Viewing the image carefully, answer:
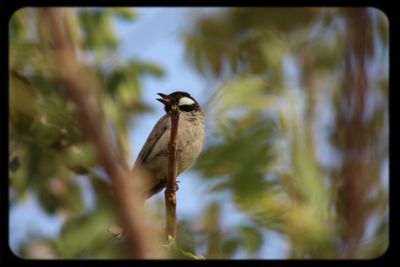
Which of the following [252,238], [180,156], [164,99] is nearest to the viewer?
[252,238]

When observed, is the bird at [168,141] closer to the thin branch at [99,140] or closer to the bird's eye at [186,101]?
the bird's eye at [186,101]

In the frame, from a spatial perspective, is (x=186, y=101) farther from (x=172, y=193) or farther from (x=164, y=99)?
(x=172, y=193)

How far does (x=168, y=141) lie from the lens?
359cm

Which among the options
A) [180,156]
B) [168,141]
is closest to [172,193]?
[180,156]

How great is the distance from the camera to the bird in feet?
11.6

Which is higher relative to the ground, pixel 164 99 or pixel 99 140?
pixel 99 140

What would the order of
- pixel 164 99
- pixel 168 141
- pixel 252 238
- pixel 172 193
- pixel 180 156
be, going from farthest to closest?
pixel 168 141, pixel 180 156, pixel 164 99, pixel 172 193, pixel 252 238

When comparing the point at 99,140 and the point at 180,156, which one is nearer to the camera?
the point at 99,140

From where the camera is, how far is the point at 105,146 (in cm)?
76

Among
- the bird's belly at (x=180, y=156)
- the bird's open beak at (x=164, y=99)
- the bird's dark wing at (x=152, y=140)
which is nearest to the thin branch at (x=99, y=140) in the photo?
the bird's open beak at (x=164, y=99)

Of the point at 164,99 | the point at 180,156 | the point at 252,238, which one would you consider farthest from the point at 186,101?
the point at 252,238

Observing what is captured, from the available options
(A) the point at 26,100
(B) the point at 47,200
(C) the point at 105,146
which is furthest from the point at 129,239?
(B) the point at 47,200

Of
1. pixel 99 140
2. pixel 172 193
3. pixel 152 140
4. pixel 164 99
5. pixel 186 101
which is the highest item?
pixel 99 140

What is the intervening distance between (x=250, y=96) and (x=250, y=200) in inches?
12.8
